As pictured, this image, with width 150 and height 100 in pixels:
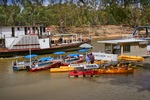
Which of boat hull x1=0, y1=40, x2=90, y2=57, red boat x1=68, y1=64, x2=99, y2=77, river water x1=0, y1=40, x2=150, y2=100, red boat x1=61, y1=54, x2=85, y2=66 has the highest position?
boat hull x1=0, y1=40, x2=90, y2=57

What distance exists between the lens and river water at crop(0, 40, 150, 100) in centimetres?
2064

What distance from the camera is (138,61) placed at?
30.6 metres

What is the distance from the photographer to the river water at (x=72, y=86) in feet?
67.7

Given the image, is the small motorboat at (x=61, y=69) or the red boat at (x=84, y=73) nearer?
the red boat at (x=84, y=73)

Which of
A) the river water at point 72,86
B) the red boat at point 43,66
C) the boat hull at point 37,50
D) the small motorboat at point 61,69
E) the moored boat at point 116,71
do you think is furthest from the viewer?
the boat hull at point 37,50

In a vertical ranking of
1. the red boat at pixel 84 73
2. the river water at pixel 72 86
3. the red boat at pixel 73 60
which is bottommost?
the river water at pixel 72 86

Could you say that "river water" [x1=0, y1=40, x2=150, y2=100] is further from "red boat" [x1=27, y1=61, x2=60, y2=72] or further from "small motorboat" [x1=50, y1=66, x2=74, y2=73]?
"red boat" [x1=27, y1=61, x2=60, y2=72]

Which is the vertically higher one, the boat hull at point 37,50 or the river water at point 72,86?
the boat hull at point 37,50

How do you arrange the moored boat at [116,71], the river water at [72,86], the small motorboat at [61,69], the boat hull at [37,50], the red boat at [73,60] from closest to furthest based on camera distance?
the river water at [72,86], the moored boat at [116,71], the small motorboat at [61,69], the red boat at [73,60], the boat hull at [37,50]

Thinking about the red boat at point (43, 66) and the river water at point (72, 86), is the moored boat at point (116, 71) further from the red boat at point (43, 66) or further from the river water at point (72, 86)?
the red boat at point (43, 66)

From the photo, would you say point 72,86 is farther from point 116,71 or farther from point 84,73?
point 116,71

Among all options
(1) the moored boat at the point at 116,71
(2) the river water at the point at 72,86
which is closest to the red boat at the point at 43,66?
(2) the river water at the point at 72,86

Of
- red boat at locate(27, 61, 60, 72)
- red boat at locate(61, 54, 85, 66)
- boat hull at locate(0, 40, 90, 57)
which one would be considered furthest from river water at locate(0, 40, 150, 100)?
boat hull at locate(0, 40, 90, 57)

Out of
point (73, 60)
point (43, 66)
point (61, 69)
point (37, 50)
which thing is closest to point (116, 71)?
point (61, 69)
